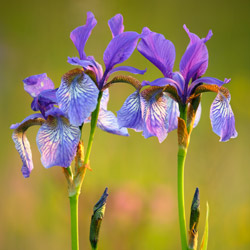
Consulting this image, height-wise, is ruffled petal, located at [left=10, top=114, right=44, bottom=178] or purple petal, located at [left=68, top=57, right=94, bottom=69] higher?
purple petal, located at [left=68, top=57, right=94, bottom=69]

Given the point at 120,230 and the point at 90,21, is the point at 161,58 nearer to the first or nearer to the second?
the point at 90,21

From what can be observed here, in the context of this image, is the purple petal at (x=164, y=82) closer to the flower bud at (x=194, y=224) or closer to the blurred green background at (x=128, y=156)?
the flower bud at (x=194, y=224)

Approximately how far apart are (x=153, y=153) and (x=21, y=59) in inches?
24.6

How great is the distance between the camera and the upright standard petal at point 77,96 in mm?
682

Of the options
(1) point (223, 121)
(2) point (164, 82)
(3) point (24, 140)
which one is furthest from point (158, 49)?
(3) point (24, 140)

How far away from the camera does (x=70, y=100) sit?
70 cm

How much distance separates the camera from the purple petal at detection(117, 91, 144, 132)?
734 mm

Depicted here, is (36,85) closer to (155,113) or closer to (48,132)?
(48,132)

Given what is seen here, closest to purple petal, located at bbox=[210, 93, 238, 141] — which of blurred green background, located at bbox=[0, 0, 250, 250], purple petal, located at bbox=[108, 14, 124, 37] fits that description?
purple petal, located at bbox=[108, 14, 124, 37]

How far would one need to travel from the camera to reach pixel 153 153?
1.57 meters

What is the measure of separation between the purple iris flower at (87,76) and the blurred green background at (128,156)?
58 centimetres

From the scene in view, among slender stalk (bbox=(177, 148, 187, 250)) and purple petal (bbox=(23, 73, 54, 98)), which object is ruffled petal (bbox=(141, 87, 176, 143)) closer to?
slender stalk (bbox=(177, 148, 187, 250))

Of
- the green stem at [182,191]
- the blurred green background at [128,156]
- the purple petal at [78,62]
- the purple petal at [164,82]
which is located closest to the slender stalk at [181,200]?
the green stem at [182,191]

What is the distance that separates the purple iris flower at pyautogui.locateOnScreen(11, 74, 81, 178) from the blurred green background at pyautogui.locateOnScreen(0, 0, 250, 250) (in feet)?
1.71
